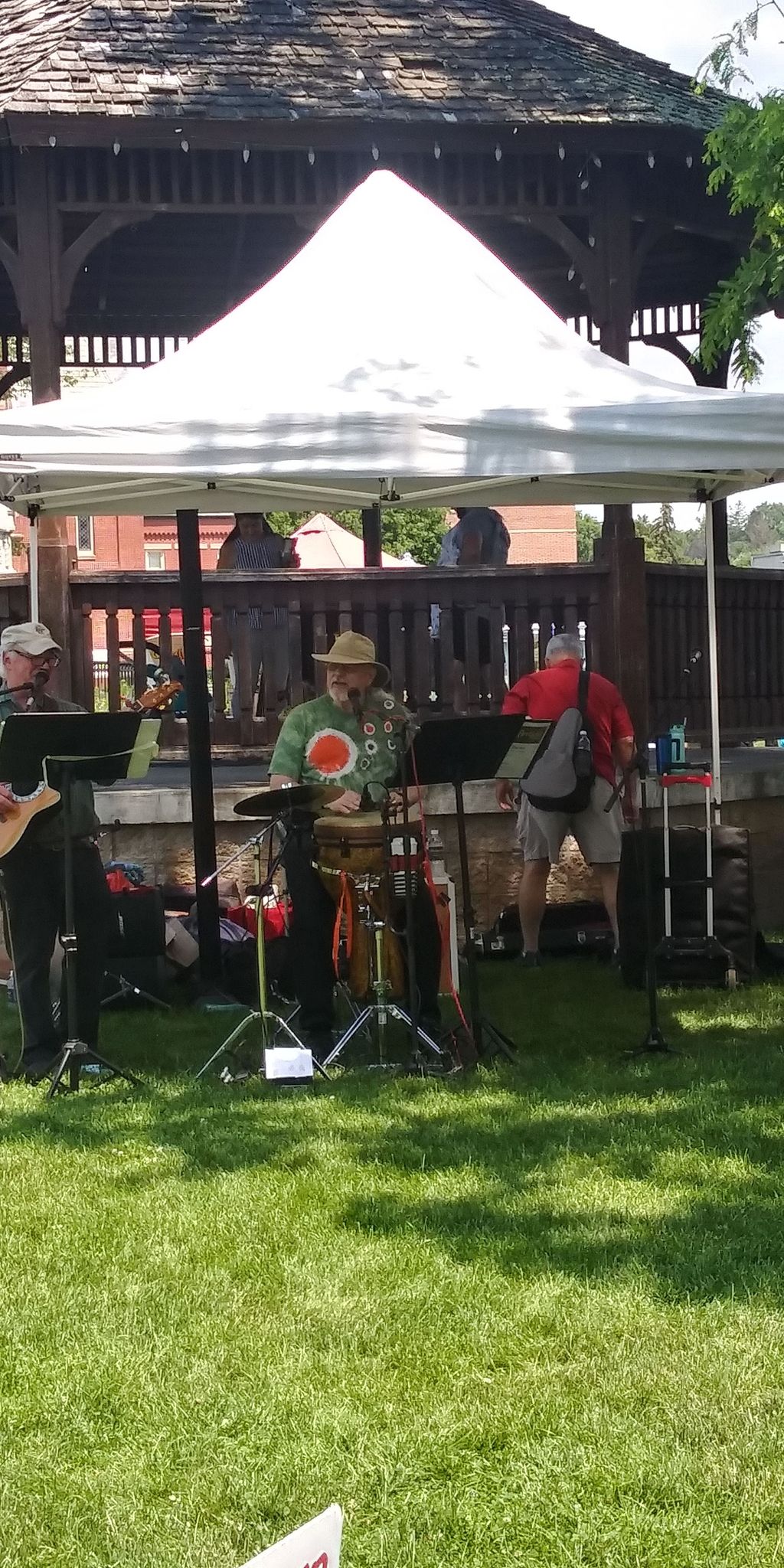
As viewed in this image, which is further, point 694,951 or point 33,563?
point 33,563

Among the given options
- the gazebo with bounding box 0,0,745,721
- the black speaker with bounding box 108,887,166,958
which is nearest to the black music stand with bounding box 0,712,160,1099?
the black speaker with bounding box 108,887,166,958

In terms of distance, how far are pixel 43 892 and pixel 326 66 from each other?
6559 mm

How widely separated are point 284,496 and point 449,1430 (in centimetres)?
657

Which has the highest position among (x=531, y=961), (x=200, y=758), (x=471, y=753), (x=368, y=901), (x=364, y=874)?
(x=471, y=753)

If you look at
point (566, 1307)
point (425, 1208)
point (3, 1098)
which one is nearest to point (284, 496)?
point (3, 1098)

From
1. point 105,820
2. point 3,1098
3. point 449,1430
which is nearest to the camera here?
point 449,1430

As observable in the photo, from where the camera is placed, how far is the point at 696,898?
923 cm

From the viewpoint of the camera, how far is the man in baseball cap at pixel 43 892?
291 inches

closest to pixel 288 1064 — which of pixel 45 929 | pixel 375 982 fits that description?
pixel 375 982

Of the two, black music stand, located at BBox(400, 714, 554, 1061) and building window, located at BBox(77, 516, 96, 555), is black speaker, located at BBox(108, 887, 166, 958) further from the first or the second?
building window, located at BBox(77, 516, 96, 555)

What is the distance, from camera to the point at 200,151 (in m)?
11.2

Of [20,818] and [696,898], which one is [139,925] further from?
[696,898]

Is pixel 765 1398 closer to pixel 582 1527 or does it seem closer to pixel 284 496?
pixel 582 1527

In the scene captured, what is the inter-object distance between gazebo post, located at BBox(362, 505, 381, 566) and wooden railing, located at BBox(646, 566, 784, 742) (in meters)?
2.18
